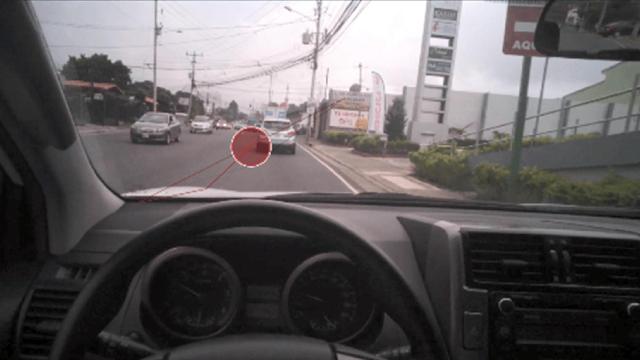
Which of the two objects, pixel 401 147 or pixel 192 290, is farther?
pixel 401 147

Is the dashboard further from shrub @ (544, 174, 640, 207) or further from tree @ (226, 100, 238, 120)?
tree @ (226, 100, 238, 120)

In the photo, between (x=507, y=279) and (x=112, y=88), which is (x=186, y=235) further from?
(x=112, y=88)

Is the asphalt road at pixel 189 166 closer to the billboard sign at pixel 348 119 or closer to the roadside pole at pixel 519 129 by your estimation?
the billboard sign at pixel 348 119

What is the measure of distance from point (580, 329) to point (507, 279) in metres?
0.44

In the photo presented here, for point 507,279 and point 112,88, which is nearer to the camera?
point 507,279

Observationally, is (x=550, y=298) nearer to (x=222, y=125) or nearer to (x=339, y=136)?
(x=339, y=136)

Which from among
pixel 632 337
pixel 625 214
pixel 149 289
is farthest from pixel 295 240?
pixel 625 214

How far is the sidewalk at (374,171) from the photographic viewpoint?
171 inches

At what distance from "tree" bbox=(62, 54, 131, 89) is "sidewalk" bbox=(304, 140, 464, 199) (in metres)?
1.80

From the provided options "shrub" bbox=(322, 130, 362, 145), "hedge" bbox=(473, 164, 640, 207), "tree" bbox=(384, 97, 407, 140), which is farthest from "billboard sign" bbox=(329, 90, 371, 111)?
"hedge" bbox=(473, 164, 640, 207)

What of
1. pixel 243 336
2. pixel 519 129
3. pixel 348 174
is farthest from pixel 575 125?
pixel 243 336

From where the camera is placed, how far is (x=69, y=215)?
288cm
